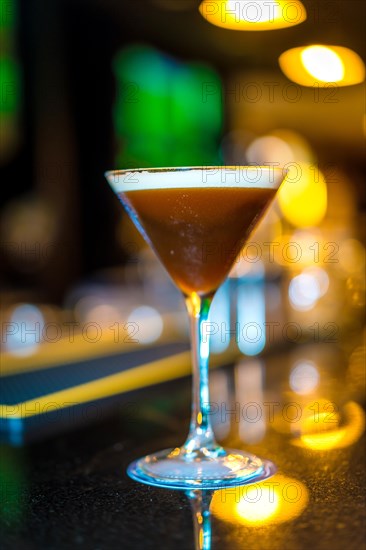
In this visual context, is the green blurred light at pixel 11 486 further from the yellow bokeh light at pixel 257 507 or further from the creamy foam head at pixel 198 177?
the creamy foam head at pixel 198 177

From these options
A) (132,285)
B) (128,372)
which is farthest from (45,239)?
(128,372)

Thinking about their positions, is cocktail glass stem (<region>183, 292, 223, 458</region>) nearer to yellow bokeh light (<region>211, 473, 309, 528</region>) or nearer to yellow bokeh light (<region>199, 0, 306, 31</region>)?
yellow bokeh light (<region>211, 473, 309, 528</region>)

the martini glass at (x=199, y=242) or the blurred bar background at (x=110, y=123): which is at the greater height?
the blurred bar background at (x=110, y=123)

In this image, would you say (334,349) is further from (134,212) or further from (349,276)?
(134,212)

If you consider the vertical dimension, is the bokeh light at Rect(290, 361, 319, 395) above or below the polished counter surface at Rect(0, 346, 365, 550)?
above

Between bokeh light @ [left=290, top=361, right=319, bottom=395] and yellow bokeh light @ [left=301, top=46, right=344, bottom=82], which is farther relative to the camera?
yellow bokeh light @ [left=301, top=46, right=344, bottom=82]

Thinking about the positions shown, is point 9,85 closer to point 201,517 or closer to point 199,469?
point 199,469

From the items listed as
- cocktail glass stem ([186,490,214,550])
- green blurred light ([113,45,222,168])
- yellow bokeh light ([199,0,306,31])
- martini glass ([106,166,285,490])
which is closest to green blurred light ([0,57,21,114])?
green blurred light ([113,45,222,168])

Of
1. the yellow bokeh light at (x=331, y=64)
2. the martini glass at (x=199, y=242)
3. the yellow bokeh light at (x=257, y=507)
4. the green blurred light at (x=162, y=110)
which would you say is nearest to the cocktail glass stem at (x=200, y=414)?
the martini glass at (x=199, y=242)
